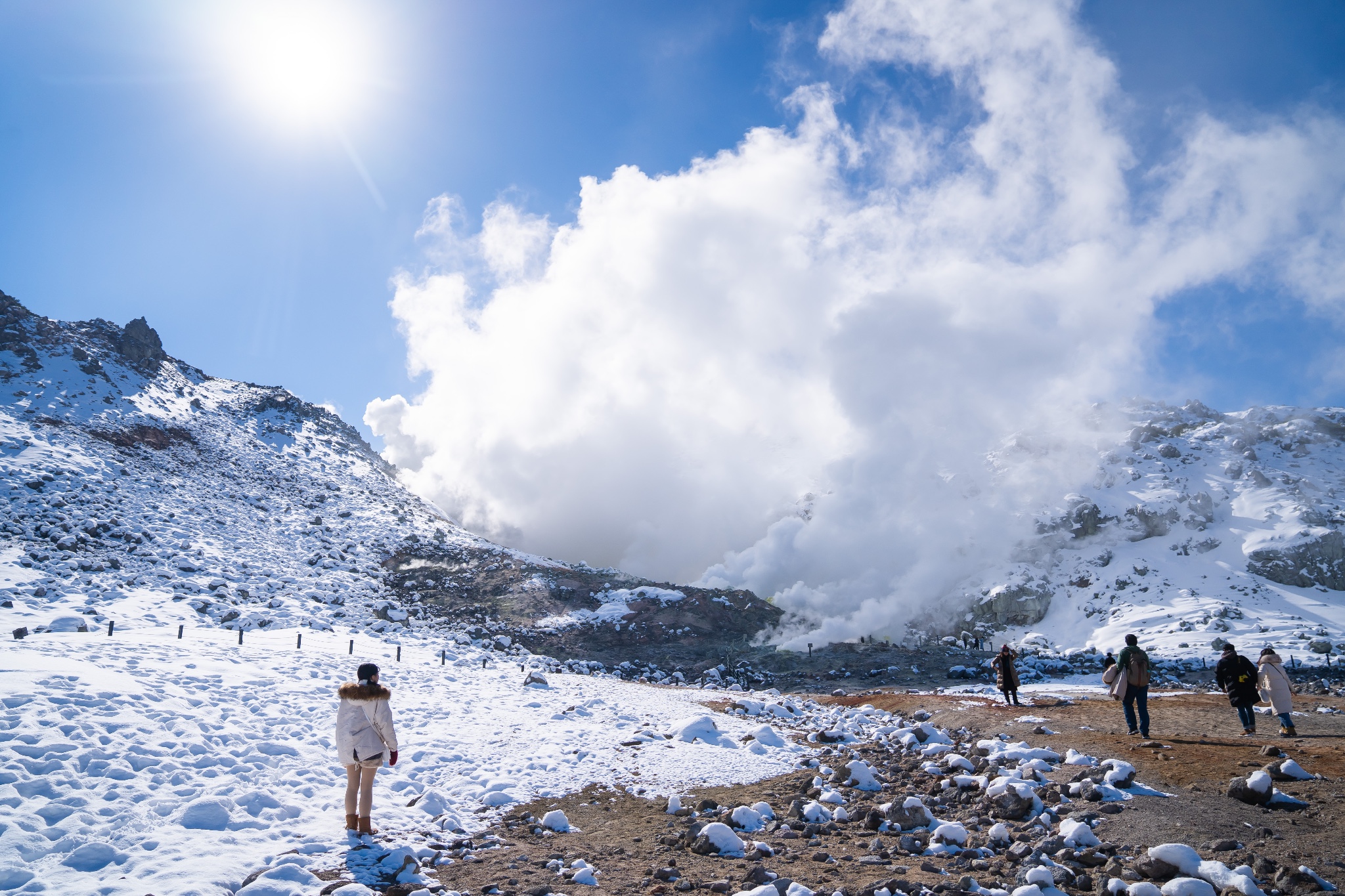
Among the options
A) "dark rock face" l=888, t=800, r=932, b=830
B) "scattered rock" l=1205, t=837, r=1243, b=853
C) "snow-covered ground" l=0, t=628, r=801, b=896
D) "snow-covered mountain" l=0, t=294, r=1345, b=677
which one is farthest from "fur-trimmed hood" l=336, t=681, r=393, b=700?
"snow-covered mountain" l=0, t=294, r=1345, b=677

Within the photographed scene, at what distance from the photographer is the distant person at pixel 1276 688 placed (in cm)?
1289

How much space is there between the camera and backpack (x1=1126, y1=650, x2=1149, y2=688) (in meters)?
13.6

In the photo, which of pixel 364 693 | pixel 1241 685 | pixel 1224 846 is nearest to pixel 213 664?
pixel 364 693

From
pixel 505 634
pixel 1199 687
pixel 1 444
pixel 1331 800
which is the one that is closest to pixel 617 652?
pixel 505 634

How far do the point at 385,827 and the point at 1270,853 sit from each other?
35.2 feet

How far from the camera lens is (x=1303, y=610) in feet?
→ 207

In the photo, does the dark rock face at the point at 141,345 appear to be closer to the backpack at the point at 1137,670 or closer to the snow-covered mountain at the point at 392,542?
the snow-covered mountain at the point at 392,542

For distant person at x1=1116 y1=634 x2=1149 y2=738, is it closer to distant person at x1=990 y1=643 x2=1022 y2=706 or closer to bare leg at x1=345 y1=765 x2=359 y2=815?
distant person at x1=990 y1=643 x2=1022 y2=706

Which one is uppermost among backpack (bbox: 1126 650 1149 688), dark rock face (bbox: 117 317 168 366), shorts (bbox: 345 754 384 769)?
dark rock face (bbox: 117 317 168 366)

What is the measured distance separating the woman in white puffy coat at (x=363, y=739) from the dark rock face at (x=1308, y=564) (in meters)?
94.8

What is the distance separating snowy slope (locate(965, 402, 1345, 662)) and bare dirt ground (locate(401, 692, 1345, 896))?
56936 mm

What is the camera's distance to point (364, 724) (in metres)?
8.43

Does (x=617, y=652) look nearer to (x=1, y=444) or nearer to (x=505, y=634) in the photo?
(x=505, y=634)

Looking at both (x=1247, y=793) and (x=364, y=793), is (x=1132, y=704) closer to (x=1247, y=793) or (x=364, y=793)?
(x=1247, y=793)
